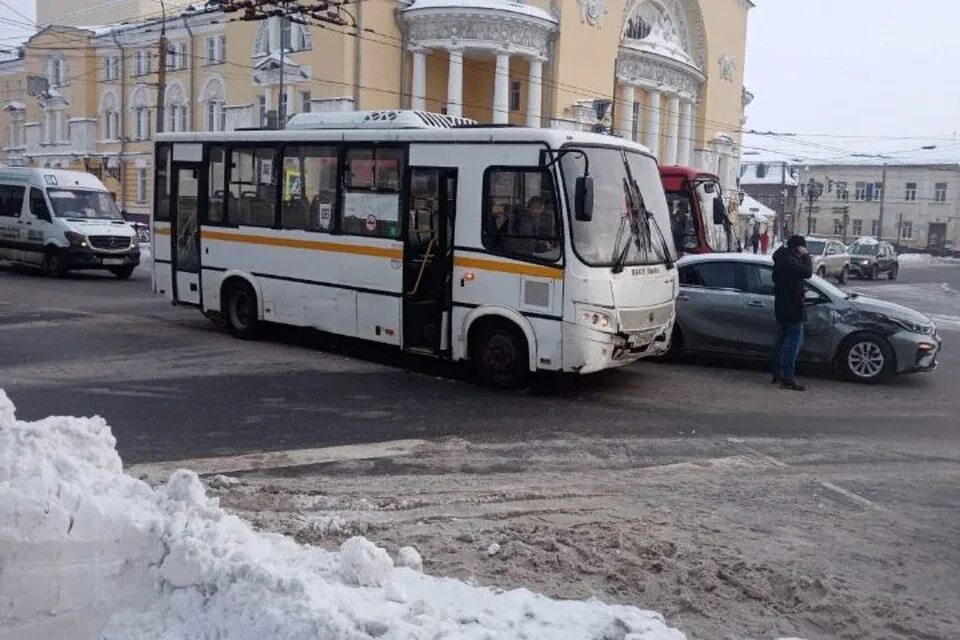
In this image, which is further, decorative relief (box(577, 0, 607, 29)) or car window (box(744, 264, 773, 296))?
decorative relief (box(577, 0, 607, 29))

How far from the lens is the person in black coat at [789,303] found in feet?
37.6

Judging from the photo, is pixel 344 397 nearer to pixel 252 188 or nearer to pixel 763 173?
pixel 252 188

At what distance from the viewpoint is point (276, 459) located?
7.59 metres

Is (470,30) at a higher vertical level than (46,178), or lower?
higher

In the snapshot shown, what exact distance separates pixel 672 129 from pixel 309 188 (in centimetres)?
4617

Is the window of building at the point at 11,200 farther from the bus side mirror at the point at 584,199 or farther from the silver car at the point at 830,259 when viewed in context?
the silver car at the point at 830,259

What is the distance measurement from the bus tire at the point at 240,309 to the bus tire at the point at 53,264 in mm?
10767

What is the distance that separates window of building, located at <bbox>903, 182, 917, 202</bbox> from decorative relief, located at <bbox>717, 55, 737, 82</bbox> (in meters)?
46.3

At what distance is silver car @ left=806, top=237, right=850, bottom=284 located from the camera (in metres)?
36.6

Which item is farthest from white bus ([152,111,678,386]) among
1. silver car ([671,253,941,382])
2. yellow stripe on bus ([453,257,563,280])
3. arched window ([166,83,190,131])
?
arched window ([166,83,190,131])

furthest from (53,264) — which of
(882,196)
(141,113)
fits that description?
(882,196)

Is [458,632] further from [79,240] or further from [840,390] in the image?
A: [79,240]

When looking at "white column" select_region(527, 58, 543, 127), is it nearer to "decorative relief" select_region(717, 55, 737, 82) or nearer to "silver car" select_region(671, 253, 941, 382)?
"decorative relief" select_region(717, 55, 737, 82)

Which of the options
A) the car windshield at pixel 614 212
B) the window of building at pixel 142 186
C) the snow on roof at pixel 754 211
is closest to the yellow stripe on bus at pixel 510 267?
the car windshield at pixel 614 212
